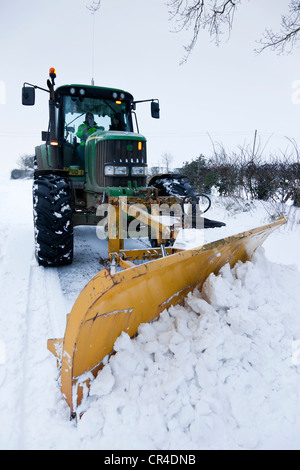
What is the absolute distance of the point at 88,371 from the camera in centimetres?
177

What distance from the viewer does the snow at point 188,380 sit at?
1.55 m

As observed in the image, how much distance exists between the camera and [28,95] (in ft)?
13.5

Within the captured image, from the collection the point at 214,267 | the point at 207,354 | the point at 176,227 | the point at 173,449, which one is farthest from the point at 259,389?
the point at 176,227

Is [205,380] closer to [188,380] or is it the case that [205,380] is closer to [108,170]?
[188,380]

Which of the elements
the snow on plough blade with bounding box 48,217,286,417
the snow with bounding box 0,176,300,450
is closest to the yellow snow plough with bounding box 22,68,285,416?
the snow on plough blade with bounding box 48,217,286,417

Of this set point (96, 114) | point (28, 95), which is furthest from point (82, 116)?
point (28, 95)

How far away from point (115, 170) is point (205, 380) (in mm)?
2966

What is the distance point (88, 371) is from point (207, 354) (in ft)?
2.29

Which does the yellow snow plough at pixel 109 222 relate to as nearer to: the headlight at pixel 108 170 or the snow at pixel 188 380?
the headlight at pixel 108 170

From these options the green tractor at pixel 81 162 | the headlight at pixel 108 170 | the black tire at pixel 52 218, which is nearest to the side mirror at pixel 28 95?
the green tractor at pixel 81 162

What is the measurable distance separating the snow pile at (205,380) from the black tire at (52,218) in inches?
86.0

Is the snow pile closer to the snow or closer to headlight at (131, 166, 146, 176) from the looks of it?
the snow

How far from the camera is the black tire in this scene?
3.79 m
